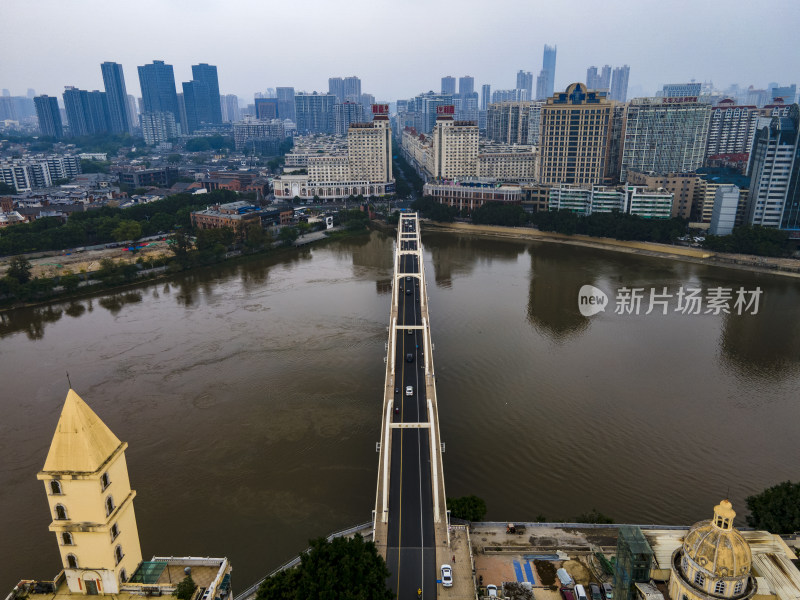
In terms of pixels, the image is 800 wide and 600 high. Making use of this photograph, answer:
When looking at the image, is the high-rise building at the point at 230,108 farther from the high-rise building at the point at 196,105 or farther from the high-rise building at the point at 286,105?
the high-rise building at the point at 196,105

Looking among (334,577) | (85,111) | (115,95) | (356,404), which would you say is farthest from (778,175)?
(115,95)

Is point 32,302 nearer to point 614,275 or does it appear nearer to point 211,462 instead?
point 211,462

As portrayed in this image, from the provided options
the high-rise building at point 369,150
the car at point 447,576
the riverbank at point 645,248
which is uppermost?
the high-rise building at point 369,150

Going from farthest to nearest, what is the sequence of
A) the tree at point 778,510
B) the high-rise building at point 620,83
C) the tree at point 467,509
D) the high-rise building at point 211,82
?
the high-rise building at point 620,83 → the high-rise building at point 211,82 → the tree at point 467,509 → the tree at point 778,510

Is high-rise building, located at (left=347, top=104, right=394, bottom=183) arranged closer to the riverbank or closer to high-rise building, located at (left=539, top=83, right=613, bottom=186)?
the riverbank

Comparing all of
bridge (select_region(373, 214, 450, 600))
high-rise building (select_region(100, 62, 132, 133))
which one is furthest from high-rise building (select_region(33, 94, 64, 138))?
bridge (select_region(373, 214, 450, 600))

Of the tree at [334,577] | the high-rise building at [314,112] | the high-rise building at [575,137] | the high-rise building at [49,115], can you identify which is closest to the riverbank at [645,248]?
the high-rise building at [575,137]
